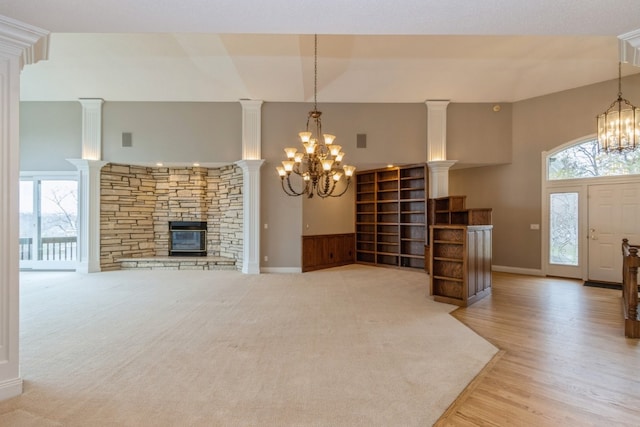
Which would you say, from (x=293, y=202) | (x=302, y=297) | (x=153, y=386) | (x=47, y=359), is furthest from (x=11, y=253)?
(x=293, y=202)

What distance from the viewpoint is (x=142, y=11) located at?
83.4 inches

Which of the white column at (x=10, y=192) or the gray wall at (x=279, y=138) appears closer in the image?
the white column at (x=10, y=192)

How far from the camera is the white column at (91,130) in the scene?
707cm

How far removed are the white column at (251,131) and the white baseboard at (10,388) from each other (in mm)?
5346

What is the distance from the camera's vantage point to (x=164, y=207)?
815 cm

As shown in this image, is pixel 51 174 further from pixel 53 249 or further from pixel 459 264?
pixel 459 264

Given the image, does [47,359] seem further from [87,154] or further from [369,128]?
[369,128]

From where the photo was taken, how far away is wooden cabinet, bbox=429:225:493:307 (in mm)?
4664

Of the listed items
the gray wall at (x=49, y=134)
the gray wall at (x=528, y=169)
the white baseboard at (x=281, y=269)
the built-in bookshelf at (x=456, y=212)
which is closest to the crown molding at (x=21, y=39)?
the white baseboard at (x=281, y=269)

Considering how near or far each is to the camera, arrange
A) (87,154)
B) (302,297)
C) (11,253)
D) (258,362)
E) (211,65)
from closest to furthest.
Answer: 1. (11,253)
2. (258,362)
3. (302,297)
4. (211,65)
5. (87,154)

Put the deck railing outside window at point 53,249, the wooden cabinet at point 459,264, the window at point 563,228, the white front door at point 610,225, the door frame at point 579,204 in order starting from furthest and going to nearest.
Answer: the deck railing outside window at point 53,249 → the window at point 563,228 → the door frame at point 579,204 → the white front door at point 610,225 → the wooden cabinet at point 459,264

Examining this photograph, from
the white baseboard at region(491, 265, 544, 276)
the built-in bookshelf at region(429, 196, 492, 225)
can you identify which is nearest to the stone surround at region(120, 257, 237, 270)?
the built-in bookshelf at region(429, 196, 492, 225)

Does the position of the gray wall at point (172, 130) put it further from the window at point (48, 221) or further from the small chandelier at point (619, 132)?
the small chandelier at point (619, 132)

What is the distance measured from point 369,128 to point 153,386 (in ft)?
20.5
